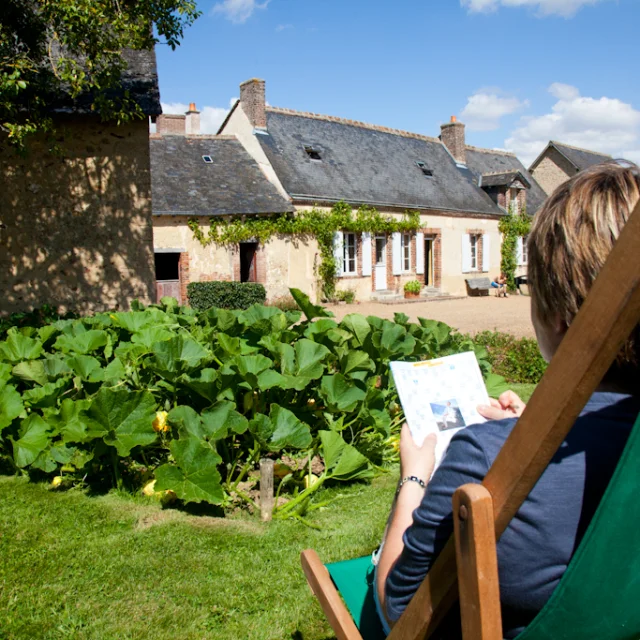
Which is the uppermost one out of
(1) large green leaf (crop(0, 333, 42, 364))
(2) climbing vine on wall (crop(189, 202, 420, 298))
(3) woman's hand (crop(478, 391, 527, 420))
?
(2) climbing vine on wall (crop(189, 202, 420, 298))

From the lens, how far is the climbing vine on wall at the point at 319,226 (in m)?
18.7

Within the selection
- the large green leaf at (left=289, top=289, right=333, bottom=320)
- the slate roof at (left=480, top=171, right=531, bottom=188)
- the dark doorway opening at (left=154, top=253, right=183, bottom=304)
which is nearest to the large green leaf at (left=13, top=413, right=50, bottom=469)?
the large green leaf at (left=289, top=289, right=333, bottom=320)

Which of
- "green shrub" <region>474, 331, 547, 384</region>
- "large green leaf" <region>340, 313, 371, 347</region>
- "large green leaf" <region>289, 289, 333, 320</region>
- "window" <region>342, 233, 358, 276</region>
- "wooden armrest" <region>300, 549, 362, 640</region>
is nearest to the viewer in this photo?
"wooden armrest" <region>300, 549, 362, 640</region>

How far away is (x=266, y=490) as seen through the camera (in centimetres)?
330

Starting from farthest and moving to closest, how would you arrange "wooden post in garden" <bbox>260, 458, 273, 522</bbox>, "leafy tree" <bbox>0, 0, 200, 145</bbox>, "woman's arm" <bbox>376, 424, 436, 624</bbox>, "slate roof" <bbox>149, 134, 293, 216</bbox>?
1. "slate roof" <bbox>149, 134, 293, 216</bbox>
2. "leafy tree" <bbox>0, 0, 200, 145</bbox>
3. "wooden post in garden" <bbox>260, 458, 273, 522</bbox>
4. "woman's arm" <bbox>376, 424, 436, 624</bbox>

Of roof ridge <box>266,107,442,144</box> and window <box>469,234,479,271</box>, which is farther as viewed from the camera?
window <box>469,234,479,271</box>

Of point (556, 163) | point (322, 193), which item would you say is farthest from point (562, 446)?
point (556, 163)

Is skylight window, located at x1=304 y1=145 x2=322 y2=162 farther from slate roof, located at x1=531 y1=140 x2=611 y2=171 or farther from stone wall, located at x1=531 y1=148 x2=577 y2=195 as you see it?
slate roof, located at x1=531 y1=140 x2=611 y2=171

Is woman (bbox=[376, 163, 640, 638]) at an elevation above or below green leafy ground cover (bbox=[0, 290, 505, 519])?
above

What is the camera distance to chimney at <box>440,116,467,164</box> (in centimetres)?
2780

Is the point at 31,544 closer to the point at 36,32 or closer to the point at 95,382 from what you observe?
the point at 95,382

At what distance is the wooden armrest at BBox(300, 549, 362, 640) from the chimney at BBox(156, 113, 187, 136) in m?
21.8

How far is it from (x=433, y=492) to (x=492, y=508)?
0.61ft

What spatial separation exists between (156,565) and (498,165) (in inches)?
1182
